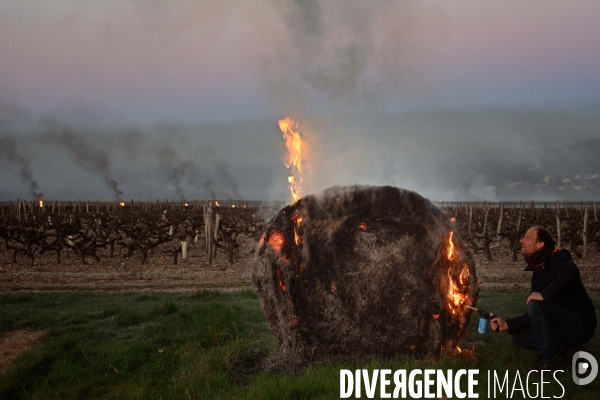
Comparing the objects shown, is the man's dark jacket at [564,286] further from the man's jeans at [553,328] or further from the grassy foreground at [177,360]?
the grassy foreground at [177,360]

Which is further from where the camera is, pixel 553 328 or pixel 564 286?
pixel 553 328

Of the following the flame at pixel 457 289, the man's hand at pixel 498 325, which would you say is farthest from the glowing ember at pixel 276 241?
the man's hand at pixel 498 325

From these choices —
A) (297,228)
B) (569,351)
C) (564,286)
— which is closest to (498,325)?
(564,286)

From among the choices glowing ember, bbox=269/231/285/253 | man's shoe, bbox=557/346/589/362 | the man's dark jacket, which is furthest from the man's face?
glowing ember, bbox=269/231/285/253

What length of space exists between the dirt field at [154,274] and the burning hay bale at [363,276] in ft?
32.3

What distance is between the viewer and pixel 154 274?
2159 cm

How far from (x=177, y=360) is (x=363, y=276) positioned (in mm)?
3180

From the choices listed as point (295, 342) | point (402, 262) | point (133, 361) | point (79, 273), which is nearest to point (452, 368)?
point (402, 262)

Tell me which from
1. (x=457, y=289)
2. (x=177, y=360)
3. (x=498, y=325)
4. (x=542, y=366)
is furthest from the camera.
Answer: (x=177, y=360)

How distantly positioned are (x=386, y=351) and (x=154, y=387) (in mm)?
3217

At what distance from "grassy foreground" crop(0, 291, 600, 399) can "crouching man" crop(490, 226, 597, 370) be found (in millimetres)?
406

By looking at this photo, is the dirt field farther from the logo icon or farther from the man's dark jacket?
the man's dark jacket

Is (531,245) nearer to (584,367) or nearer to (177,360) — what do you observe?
(584,367)

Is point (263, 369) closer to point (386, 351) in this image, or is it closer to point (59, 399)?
point (386, 351)
